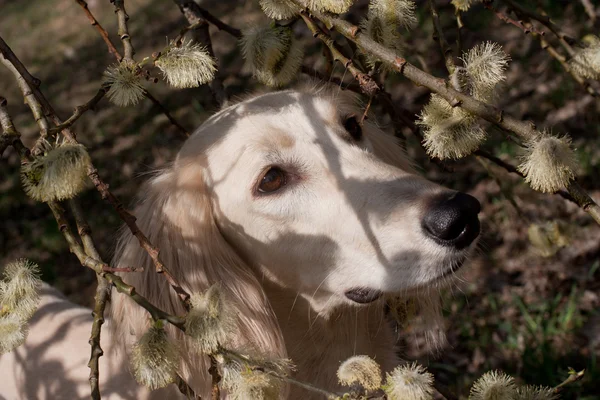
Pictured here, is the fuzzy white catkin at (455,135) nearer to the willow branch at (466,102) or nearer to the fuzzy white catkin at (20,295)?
the willow branch at (466,102)

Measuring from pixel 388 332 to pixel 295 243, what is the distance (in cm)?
82

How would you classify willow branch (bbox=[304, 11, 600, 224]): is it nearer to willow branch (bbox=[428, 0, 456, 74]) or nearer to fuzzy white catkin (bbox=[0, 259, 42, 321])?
willow branch (bbox=[428, 0, 456, 74])

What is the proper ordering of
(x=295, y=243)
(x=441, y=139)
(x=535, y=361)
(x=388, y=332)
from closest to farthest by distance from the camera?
A: 1. (x=441, y=139)
2. (x=295, y=243)
3. (x=388, y=332)
4. (x=535, y=361)

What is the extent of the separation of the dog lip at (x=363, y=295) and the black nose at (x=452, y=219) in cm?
31

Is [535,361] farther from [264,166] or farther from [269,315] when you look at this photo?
[264,166]

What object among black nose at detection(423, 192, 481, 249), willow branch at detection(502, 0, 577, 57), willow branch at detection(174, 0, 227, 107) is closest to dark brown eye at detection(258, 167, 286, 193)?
black nose at detection(423, 192, 481, 249)

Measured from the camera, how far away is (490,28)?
6.11 meters

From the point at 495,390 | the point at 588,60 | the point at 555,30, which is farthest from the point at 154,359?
the point at 555,30

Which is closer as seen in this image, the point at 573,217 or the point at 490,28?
the point at 573,217

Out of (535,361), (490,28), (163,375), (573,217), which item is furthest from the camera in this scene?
(490,28)

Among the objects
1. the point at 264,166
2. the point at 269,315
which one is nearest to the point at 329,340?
the point at 269,315

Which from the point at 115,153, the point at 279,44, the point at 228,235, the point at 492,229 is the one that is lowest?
the point at 115,153

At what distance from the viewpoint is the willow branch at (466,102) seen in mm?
1495

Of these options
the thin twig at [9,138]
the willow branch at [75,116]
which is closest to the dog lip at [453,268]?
the willow branch at [75,116]
